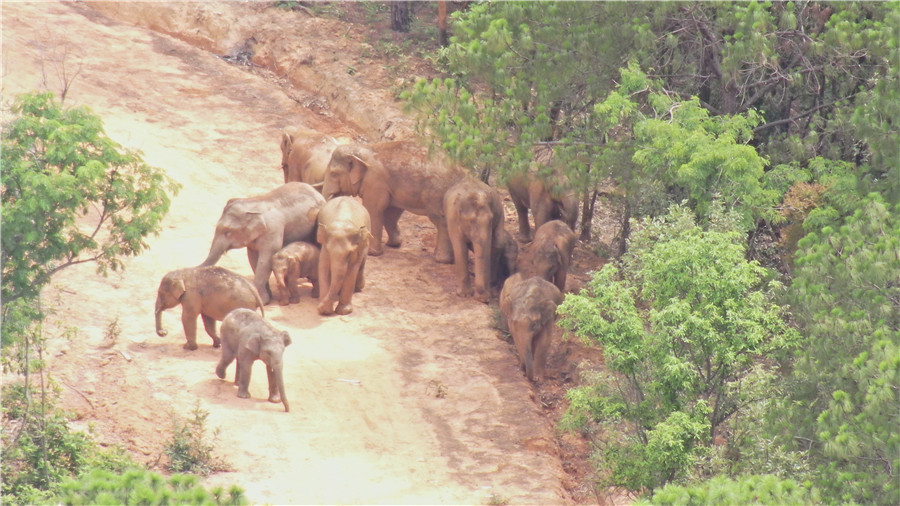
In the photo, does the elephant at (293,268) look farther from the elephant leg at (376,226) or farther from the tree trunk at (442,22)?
the tree trunk at (442,22)

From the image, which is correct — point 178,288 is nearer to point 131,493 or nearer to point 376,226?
point 376,226

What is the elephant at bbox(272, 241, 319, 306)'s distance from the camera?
18.5 meters

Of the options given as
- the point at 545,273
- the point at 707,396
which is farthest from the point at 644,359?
the point at 545,273

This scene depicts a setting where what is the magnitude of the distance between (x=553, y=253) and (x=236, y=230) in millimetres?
4610

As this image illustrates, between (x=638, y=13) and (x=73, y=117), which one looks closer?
(x=73, y=117)

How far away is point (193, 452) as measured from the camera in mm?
14141

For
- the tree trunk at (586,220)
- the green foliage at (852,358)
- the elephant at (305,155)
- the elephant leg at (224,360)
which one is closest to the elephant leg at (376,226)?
the elephant at (305,155)

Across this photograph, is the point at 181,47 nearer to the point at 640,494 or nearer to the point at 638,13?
the point at 638,13

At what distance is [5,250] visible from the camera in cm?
1350

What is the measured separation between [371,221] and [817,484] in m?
11.3

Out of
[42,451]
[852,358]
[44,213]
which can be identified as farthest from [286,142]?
[852,358]

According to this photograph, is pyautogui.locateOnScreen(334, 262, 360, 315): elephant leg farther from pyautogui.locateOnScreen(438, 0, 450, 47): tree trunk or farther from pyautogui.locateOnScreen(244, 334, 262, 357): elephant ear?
pyautogui.locateOnScreen(438, 0, 450, 47): tree trunk

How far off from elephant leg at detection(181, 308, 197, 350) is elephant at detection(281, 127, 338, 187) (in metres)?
5.91

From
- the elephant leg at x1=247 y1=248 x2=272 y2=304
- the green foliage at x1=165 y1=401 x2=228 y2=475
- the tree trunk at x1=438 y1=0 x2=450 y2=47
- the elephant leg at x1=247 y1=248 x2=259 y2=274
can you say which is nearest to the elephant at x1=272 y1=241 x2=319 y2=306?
the elephant leg at x1=247 y1=248 x2=272 y2=304
